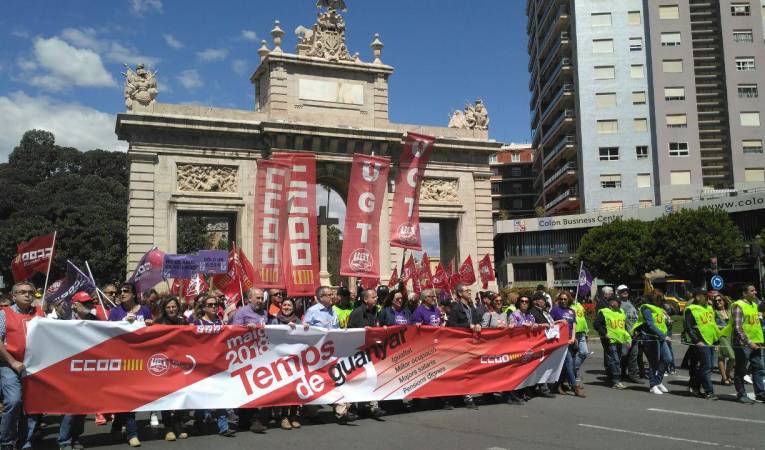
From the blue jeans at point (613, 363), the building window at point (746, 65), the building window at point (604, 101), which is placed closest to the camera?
the blue jeans at point (613, 363)

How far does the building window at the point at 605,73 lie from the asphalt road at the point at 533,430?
5153 cm

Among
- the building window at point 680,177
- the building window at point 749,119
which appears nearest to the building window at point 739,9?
the building window at point 749,119

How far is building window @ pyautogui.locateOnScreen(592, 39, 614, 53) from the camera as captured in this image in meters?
58.8

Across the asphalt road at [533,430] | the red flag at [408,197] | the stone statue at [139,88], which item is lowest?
the asphalt road at [533,430]

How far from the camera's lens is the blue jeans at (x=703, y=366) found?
11297 mm

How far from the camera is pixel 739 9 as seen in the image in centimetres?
5694

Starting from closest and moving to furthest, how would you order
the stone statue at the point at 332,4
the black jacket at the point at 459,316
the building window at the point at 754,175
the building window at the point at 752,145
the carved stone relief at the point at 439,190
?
the black jacket at the point at 459,316
the stone statue at the point at 332,4
the carved stone relief at the point at 439,190
the building window at the point at 754,175
the building window at the point at 752,145

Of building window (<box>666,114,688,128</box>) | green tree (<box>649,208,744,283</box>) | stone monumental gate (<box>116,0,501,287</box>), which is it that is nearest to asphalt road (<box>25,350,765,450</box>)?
stone monumental gate (<box>116,0,501,287</box>)

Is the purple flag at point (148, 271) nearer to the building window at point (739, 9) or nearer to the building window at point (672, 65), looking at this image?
the building window at point (672, 65)

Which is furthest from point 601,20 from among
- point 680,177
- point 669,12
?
point 680,177

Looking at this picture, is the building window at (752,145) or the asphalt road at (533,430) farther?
the building window at (752,145)

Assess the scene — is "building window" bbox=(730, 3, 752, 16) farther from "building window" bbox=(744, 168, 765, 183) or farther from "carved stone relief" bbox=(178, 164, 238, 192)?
"carved stone relief" bbox=(178, 164, 238, 192)

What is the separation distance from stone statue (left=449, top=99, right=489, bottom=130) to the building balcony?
30.0 meters

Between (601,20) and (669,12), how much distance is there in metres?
5.48
